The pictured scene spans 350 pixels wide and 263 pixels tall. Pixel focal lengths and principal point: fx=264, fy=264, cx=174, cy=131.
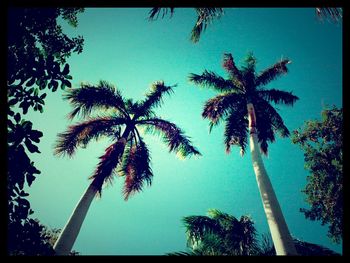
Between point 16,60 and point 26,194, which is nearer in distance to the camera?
point 26,194

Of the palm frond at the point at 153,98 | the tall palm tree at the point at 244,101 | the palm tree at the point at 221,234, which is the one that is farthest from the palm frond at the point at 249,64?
the palm tree at the point at 221,234

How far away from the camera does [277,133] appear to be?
1675cm

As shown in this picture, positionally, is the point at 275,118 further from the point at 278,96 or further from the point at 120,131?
the point at 120,131

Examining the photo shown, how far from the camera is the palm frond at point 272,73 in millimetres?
16278

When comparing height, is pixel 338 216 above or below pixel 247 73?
below

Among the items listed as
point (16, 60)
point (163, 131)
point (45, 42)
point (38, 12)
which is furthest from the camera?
point (163, 131)

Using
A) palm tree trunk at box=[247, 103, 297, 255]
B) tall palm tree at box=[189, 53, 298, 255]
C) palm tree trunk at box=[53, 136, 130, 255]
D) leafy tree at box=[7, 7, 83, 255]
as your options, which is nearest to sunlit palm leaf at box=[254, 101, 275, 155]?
tall palm tree at box=[189, 53, 298, 255]

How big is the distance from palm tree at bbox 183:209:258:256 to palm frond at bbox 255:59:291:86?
8.53m

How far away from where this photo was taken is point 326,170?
18.6 meters

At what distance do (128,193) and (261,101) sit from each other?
934 centimetres

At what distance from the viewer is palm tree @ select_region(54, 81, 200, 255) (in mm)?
Result: 12133

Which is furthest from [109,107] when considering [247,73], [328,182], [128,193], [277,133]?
[328,182]
